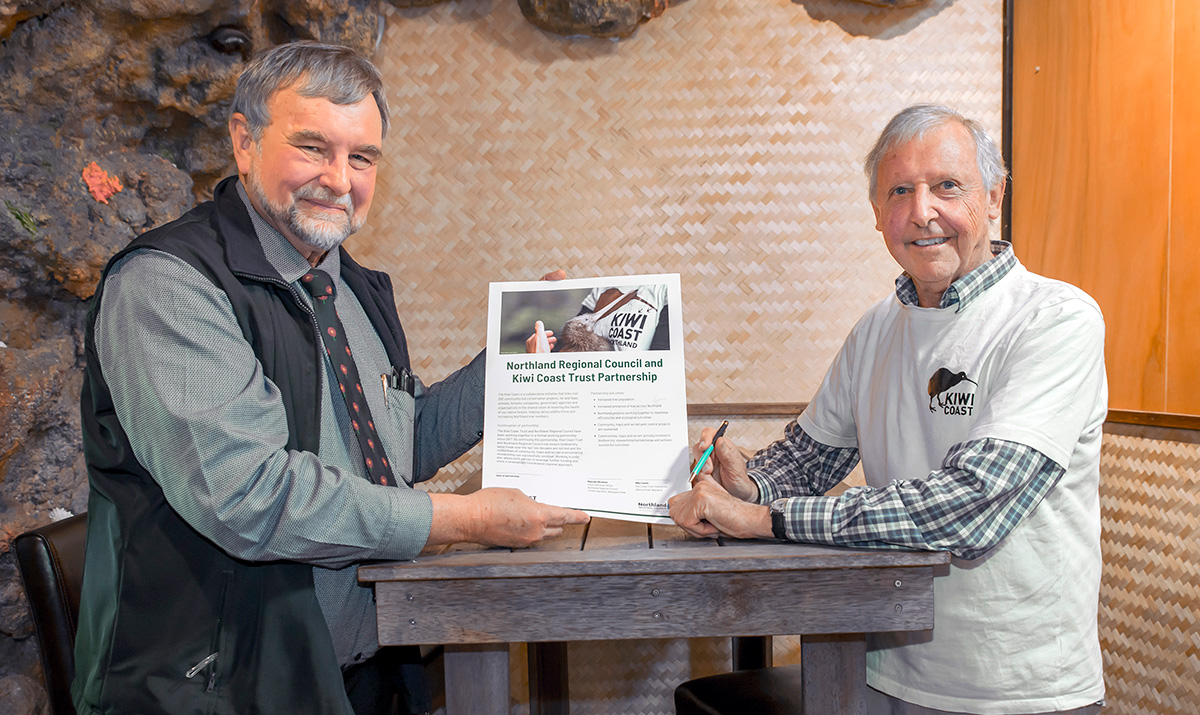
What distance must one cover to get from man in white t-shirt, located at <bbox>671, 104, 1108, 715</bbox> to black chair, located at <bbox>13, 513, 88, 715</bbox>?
1210mm

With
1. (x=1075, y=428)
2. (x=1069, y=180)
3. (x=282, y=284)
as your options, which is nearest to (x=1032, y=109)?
(x=1069, y=180)

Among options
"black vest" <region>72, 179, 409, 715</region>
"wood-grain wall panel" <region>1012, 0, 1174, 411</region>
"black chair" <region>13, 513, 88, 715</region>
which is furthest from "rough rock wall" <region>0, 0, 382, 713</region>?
"wood-grain wall panel" <region>1012, 0, 1174, 411</region>

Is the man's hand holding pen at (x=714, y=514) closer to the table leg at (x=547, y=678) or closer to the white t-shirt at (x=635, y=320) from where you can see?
the white t-shirt at (x=635, y=320)

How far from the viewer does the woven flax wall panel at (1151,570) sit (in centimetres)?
210

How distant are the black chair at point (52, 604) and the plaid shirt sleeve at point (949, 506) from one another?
1409 millimetres

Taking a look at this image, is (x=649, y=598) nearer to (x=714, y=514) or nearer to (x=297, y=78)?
(x=714, y=514)

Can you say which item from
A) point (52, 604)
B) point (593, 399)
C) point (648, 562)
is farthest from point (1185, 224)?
point (52, 604)

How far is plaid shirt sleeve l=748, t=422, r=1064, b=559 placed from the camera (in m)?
1.28

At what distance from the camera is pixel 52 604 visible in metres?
1.51

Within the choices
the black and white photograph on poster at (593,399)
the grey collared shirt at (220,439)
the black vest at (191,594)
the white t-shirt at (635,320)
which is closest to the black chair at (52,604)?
the black vest at (191,594)

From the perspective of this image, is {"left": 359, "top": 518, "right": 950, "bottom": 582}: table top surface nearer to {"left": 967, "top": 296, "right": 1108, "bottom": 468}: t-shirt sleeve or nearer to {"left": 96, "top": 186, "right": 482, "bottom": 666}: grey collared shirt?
{"left": 96, "top": 186, "right": 482, "bottom": 666}: grey collared shirt

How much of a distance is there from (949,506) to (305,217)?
1.31 m

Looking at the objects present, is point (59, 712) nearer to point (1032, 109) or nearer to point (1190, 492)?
point (1190, 492)

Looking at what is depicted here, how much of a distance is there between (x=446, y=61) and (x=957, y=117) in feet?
6.44
